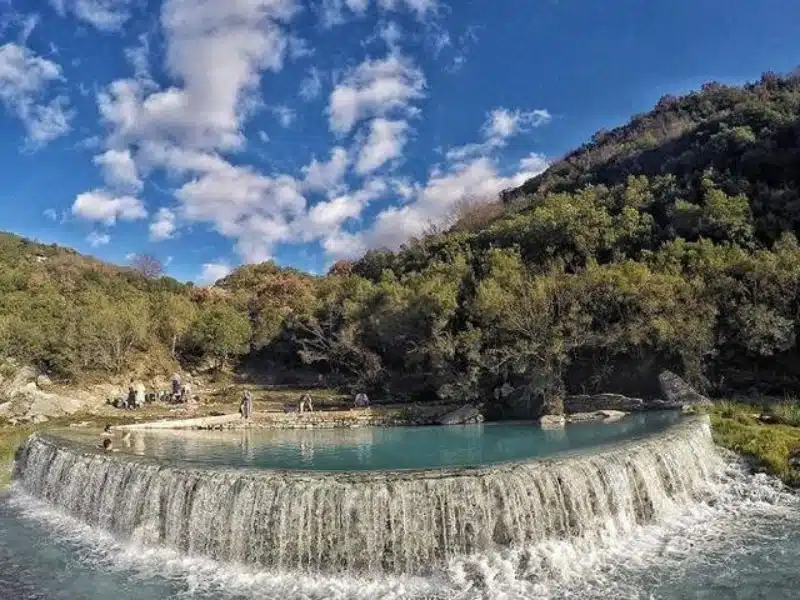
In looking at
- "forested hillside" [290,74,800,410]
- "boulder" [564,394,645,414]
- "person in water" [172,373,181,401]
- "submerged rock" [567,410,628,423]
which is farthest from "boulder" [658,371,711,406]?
"person in water" [172,373,181,401]

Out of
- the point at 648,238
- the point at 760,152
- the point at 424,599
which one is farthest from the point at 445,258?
the point at 424,599

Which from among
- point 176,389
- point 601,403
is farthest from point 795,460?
point 176,389

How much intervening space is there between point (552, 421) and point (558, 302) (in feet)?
25.2

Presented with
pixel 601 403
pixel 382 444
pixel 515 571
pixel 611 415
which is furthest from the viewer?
pixel 601 403

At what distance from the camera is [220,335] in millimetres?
42250

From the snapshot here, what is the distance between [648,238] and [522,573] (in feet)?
99.2

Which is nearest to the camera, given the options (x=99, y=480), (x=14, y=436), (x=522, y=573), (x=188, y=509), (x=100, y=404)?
(x=522, y=573)

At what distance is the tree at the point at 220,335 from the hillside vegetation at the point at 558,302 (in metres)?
0.14

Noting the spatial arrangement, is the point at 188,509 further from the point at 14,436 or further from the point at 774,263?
the point at 774,263

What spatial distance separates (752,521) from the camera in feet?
40.5

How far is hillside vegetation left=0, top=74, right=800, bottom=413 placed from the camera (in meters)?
Result: 26.0

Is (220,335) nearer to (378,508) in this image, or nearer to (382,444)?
(382,444)

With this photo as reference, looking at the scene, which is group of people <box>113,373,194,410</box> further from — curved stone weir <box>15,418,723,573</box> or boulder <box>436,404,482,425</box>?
curved stone weir <box>15,418,723,573</box>

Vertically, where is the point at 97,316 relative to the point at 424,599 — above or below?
above
